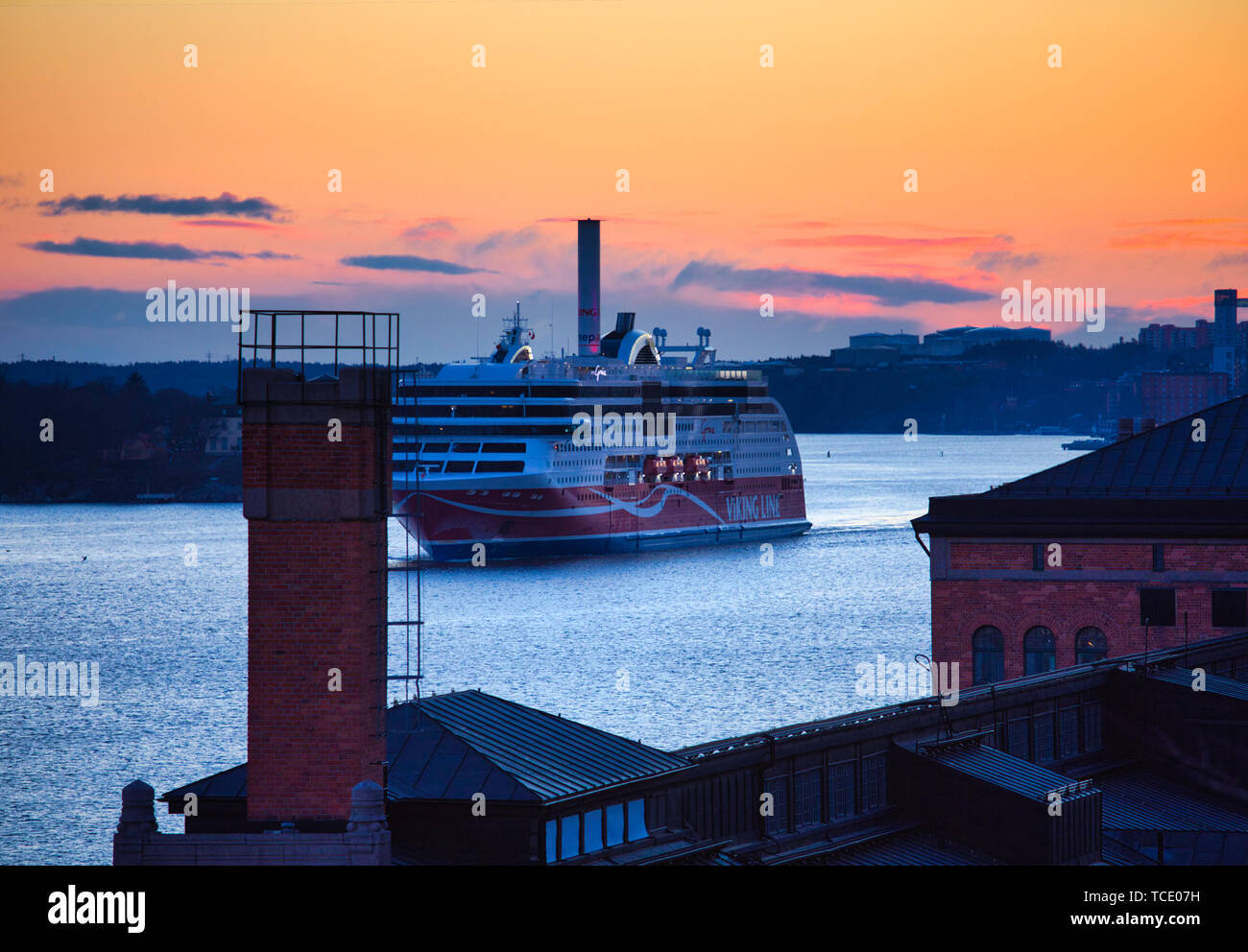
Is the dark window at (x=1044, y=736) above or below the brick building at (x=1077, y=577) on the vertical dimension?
below

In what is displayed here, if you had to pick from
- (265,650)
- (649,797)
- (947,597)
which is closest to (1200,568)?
(947,597)

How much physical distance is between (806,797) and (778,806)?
59cm

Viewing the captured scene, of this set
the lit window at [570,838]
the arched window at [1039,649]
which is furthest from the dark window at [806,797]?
the arched window at [1039,649]

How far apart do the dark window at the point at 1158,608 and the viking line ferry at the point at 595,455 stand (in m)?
54.5

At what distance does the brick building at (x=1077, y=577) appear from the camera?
31.8m

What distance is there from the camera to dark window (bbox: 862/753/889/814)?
19.2 meters

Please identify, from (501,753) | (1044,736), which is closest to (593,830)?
(501,753)

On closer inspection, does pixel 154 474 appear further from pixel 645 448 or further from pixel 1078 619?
pixel 1078 619

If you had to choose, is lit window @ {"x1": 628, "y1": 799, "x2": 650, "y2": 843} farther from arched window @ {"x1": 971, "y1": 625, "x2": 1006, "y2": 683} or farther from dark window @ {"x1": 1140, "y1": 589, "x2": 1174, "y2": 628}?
dark window @ {"x1": 1140, "y1": 589, "x2": 1174, "y2": 628}

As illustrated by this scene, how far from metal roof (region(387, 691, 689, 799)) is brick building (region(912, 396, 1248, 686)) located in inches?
667

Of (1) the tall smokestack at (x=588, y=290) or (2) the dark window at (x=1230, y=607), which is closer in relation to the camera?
(2) the dark window at (x=1230, y=607)

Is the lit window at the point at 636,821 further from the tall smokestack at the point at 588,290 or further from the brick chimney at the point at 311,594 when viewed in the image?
the tall smokestack at the point at 588,290
